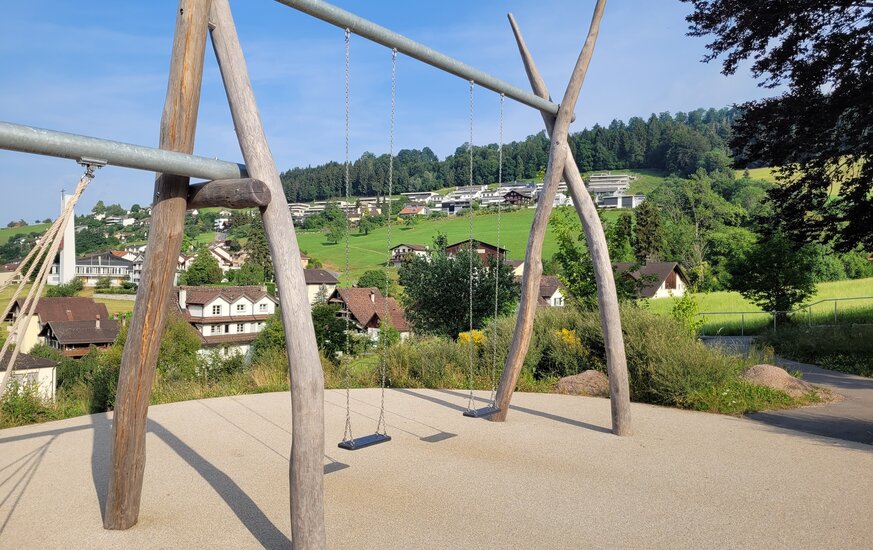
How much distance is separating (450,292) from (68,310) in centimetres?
3055

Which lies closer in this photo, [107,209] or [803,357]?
[803,357]

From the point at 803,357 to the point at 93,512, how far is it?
47.1 ft

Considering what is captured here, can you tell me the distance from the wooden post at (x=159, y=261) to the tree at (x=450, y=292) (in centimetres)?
1380

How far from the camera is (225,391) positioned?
33.8 feet

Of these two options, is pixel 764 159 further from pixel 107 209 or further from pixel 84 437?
pixel 107 209

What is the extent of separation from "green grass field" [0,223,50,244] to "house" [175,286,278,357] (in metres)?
20.3

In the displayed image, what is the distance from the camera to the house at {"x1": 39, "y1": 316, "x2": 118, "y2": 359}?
3669 centimetres

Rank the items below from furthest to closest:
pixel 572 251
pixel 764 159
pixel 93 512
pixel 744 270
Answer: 1. pixel 744 270
2. pixel 764 159
3. pixel 572 251
4. pixel 93 512

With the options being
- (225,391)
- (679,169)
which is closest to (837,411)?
(225,391)

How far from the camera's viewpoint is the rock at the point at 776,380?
9.78 m

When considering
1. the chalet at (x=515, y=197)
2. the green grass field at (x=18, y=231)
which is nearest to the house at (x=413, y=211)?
the green grass field at (x=18, y=231)

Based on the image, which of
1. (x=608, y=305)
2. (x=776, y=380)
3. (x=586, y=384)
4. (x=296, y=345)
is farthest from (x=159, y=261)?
(x=776, y=380)

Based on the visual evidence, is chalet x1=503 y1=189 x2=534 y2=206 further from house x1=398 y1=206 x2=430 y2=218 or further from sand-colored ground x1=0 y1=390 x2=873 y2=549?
house x1=398 y1=206 x2=430 y2=218

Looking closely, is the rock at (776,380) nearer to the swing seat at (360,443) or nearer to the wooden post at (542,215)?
the wooden post at (542,215)
